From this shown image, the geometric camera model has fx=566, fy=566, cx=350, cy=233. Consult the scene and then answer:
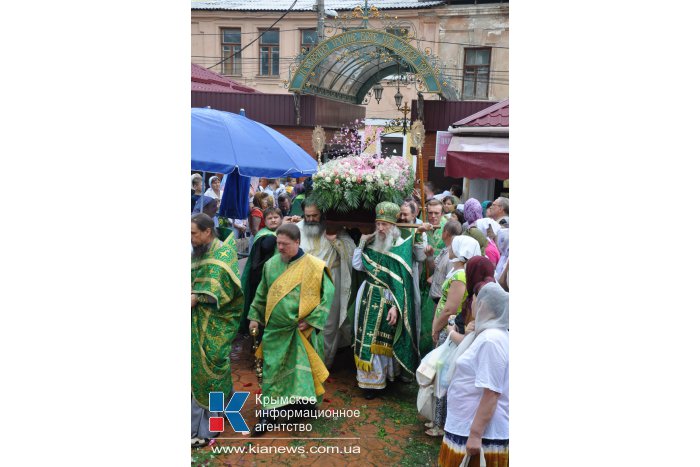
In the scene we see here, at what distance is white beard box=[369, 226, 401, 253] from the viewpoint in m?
5.07

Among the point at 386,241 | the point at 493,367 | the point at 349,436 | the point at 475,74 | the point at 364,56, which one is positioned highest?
the point at 364,56

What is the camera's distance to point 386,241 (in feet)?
16.7

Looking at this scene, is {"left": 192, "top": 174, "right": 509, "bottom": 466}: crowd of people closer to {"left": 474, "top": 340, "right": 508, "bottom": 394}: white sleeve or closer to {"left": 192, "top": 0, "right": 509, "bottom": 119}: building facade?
{"left": 474, "top": 340, "right": 508, "bottom": 394}: white sleeve

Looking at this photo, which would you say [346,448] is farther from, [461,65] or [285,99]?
[285,99]

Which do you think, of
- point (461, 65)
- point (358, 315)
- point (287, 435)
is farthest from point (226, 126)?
point (461, 65)

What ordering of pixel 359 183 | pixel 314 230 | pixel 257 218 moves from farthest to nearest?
pixel 257 218, pixel 314 230, pixel 359 183

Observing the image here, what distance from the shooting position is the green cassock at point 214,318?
3926mm

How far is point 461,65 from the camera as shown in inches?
324

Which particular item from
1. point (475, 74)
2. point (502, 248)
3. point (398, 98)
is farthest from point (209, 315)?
point (398, 98)

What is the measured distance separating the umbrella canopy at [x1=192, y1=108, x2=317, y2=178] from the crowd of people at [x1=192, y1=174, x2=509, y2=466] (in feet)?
1.37

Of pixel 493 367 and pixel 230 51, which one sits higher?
pixel 230 51

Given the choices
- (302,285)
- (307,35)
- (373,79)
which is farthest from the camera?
(373,79)

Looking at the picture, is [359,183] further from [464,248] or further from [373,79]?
[373,79]

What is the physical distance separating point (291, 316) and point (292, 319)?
0.02 metres
